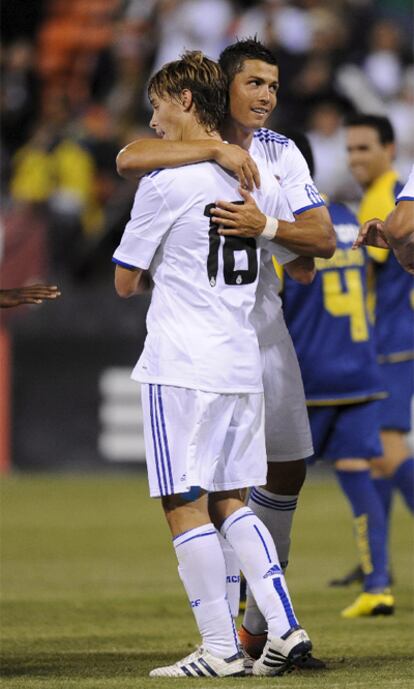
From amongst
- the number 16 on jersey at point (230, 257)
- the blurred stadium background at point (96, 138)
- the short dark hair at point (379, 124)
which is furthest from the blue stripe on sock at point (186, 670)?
the blurred stadium background at point (96, 138)

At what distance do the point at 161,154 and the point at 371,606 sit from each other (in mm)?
2857

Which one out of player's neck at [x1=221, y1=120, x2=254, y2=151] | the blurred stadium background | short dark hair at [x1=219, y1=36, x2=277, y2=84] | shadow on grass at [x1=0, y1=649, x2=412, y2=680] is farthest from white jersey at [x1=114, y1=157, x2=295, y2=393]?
the blurred stadium background

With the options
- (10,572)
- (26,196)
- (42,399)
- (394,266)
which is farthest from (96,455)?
(394,266)

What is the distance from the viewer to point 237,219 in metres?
4.70

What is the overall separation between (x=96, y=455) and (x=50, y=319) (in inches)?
55.0

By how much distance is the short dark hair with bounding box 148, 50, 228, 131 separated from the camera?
4680 millimetres

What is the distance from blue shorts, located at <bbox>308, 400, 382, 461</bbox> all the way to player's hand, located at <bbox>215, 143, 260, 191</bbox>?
2294 mm

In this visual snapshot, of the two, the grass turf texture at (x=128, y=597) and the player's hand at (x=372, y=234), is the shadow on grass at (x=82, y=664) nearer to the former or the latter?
the grass turf texture at (x=128, y=597)

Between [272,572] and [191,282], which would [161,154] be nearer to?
[191,282]

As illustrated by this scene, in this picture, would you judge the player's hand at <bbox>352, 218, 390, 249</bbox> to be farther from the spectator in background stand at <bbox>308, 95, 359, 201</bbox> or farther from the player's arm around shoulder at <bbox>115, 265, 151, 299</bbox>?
the spectator in background stand at <bbox>308, 95, 359, 201</bbox>

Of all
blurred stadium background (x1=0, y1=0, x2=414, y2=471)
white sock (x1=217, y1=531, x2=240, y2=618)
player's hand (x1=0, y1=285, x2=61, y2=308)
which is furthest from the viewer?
blurred stadium background (x1=0, y1=0, x2=414, y2=471)

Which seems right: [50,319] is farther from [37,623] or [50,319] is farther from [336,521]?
[37,623]

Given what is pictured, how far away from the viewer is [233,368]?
185 inches

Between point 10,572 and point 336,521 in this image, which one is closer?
Answer: point 10,572
